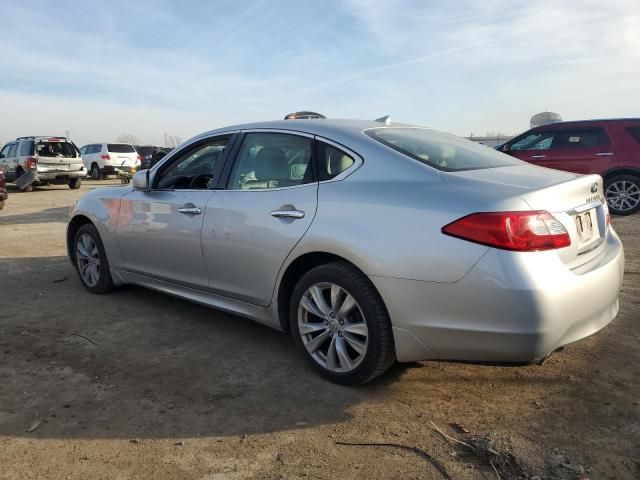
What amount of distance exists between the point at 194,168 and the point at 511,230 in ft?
8.65

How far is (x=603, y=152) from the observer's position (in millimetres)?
9391

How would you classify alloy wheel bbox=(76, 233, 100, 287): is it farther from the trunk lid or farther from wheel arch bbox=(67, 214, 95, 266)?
the trunk lid

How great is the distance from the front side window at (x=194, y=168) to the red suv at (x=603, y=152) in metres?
7.61

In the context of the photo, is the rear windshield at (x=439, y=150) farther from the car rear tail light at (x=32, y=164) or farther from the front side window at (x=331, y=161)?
the car rear tail light at (x=32, y=164)

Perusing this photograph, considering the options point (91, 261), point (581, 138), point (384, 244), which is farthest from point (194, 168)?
point (581, 138)

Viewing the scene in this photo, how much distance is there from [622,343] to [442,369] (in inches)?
52.3

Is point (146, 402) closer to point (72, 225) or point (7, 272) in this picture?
point (72, 225)

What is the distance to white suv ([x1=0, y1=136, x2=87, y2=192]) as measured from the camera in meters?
17.1

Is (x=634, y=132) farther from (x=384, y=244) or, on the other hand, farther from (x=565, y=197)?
(x=384, y=244)

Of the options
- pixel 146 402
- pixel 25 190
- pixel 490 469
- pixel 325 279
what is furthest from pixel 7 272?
pixel 25 190

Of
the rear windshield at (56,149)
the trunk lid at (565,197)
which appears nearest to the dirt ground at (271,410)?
the trunk lid at (565,197)

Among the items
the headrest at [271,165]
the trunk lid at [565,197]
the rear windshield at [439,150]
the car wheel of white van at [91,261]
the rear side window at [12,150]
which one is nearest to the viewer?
the trunk lid at [565,197]

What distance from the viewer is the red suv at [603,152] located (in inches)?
364

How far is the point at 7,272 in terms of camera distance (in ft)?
19.2
